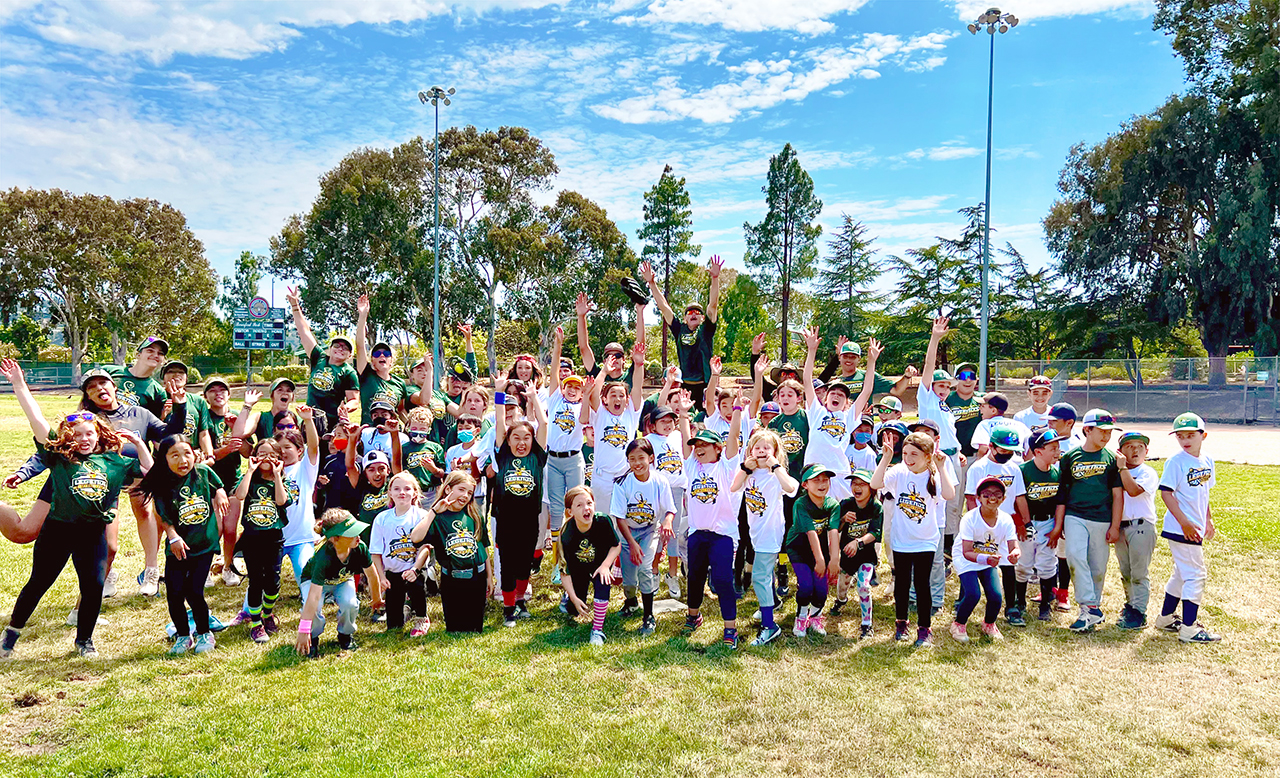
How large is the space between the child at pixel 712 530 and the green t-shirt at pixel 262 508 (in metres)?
3.21

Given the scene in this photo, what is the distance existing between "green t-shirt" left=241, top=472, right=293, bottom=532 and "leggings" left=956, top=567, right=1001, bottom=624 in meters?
5.27

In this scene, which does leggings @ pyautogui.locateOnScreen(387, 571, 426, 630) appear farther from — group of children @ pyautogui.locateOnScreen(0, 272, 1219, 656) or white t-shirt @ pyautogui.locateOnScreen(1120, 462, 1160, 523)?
white t-shirt @ pyautogui.locateOnScreen(1120, 462, 1160, 523)

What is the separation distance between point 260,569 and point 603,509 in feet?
9.08

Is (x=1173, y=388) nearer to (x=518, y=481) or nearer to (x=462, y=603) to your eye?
(x=518, y=481)

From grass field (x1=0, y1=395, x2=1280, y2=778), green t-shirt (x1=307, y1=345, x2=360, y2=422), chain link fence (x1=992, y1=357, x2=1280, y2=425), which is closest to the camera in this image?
grass field (x1=0, y1=395, x2=1280, y2=778)

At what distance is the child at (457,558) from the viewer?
18.4 feet

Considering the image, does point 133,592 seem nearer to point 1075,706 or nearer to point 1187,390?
point 1075,706

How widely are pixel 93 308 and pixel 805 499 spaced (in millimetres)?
51782

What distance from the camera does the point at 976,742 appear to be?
4016 millimetres

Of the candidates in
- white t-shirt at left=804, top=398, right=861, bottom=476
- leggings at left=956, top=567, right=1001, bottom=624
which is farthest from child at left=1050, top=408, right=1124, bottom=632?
white t-shirt at left=804, top=398, right=861, bottom=476

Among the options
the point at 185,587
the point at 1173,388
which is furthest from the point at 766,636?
the point at 1173,388

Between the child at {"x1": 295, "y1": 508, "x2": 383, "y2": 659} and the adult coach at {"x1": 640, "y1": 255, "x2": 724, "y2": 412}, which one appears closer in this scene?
the child at {"x1": 295, "y1": 508, "x2": 383, "y2": 659}

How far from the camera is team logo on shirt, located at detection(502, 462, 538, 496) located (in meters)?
5.91

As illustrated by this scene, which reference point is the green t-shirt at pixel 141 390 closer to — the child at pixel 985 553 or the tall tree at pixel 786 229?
the child at pixel 985 553
